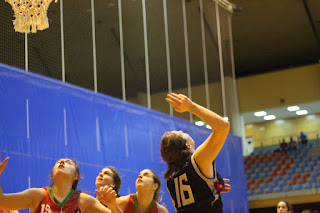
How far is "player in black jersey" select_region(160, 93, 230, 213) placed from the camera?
3.71m

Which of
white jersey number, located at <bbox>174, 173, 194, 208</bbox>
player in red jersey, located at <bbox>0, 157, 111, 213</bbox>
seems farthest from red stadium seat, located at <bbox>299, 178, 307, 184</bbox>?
white jersey number, located at <bbox>174, 173, 194, 208</bbox>

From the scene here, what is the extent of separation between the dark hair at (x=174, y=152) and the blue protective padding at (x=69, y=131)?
558cm

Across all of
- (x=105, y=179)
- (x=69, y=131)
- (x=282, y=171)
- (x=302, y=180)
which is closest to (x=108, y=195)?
(x=105, y=179)

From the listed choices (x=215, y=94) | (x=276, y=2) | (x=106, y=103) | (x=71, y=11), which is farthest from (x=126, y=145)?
(x=276, y=2)

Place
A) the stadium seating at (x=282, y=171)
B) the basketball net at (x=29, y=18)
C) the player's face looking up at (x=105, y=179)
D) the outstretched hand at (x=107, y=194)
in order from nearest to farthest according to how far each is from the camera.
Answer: the outstretched hand at (x=107, y=194) → the player's face looking up at (x=105, y=179) → the basketball net at (x=29, y=18) → the stadium seating at (x=282, y=171)

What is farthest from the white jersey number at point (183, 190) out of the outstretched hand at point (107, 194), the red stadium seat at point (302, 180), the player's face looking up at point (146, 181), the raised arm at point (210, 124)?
the red stadium seat at point (302, 180)

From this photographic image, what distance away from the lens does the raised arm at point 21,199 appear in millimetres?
4480

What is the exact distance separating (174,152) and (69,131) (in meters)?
7.13

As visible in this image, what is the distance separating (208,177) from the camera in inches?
149

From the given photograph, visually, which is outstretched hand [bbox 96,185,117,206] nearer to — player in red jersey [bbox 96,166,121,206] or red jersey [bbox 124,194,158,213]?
red jersey [bbox 124,194,158,213]

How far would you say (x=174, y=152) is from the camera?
13.2 ft

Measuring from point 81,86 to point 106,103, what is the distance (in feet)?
2.45

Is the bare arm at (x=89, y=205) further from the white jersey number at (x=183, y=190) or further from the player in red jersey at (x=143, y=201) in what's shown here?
the white jersey number at (x=183, y=190)

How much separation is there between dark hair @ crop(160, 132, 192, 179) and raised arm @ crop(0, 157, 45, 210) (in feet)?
4.16
